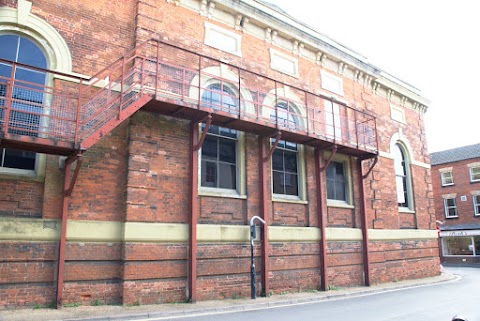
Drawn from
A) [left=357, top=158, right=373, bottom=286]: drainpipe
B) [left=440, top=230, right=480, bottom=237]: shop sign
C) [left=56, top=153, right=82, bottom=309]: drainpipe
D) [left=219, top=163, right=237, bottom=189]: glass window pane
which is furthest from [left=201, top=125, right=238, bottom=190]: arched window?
[left=440, top=230, right=480, bottom=237]: shop sign

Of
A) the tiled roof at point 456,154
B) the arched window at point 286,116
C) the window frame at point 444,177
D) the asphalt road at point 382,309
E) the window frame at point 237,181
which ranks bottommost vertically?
the asphalt road at point 382,309

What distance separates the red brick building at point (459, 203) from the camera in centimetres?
3234

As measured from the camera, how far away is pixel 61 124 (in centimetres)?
884

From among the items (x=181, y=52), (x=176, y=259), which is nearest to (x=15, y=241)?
(x=176, y=259)

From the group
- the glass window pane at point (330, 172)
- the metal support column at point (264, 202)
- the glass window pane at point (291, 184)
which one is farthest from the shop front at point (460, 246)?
the metal support column at point (264, 202)

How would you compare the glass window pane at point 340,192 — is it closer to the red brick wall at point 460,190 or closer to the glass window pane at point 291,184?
the glass window pane at point 291,184

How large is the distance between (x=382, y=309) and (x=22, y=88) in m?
9.75

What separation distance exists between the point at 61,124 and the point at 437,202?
3440 centimetres

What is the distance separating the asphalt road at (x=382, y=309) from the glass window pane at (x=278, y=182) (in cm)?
370

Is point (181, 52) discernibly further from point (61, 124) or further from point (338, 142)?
point (338, 142)

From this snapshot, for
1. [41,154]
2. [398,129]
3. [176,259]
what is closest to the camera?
[41,154]

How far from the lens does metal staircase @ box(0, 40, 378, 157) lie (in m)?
8.23

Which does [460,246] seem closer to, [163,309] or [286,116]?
[286,116]

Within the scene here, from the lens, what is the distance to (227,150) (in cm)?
1212
